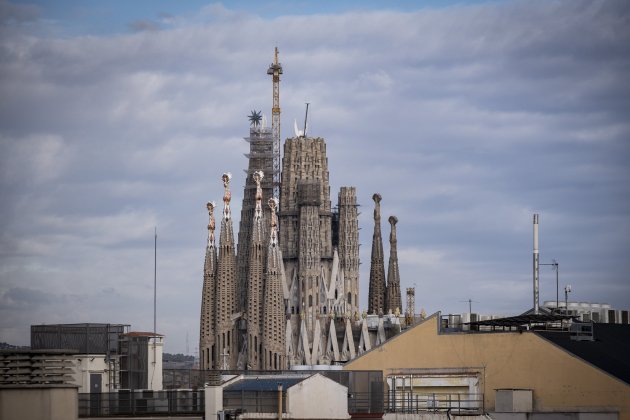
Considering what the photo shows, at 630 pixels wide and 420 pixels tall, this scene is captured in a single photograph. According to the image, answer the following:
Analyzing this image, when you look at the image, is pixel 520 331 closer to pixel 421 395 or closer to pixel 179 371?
pixel 421 395

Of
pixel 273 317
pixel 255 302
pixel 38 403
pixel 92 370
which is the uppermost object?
pixel 255 302

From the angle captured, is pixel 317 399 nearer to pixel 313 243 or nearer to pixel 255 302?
pixel 255 302

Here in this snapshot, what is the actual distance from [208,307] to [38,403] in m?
141

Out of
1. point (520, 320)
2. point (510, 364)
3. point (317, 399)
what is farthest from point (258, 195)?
point (317, 399)

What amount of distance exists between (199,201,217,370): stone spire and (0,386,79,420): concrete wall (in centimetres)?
13921

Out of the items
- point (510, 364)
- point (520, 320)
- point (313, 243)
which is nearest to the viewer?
point (510, 364)

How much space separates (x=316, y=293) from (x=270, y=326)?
1348cm

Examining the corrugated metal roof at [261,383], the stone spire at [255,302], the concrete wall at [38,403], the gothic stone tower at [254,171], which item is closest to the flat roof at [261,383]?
the corrugated metal roof at [261,383]

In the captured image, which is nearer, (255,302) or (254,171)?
(255,302)

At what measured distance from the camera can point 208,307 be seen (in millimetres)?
181375

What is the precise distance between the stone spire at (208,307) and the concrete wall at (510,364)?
116 meters

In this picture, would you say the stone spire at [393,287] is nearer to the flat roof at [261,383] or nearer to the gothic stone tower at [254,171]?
the gothic stone tower at [254,171]

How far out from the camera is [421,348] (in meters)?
63.7

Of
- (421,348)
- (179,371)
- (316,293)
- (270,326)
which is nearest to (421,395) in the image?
(421,348)
